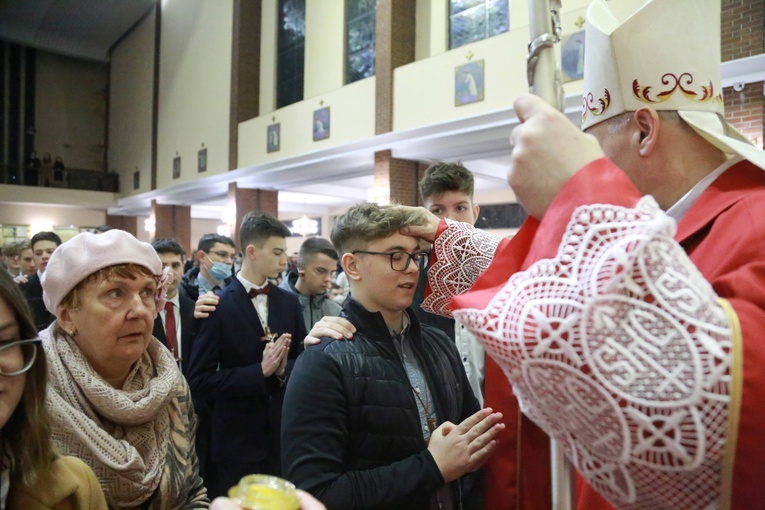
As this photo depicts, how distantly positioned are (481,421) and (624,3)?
7.23 metres

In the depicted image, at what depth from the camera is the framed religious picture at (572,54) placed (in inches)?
293

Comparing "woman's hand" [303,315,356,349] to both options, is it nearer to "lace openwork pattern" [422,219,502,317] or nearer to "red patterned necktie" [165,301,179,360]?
"lace openwork pattern" [422,219,502,317]

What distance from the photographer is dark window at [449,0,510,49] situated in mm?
→ 8633

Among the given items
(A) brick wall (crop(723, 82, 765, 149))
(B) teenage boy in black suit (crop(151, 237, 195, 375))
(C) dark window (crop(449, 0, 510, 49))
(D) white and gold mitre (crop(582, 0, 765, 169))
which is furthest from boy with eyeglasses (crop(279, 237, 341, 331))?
(C) dark window (crop(449, 0, 510, 49))

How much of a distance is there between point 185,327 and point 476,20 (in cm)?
763

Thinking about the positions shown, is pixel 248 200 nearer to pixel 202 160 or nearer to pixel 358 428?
pixel 202 160

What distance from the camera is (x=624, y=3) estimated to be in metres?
6.81

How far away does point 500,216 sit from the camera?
46.5ft

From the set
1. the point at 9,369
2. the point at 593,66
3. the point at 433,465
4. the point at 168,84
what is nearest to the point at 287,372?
the point at 433,465

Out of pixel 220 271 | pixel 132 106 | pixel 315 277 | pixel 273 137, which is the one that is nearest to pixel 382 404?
pixel 315 277

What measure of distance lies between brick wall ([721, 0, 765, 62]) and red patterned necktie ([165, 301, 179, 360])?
673 centimetres

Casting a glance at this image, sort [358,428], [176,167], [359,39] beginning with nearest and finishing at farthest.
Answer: [358,428] → [359,39] → [176,167]

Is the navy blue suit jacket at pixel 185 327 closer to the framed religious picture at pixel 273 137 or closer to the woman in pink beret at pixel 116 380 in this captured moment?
the woman in pink beret at pixel 116 380

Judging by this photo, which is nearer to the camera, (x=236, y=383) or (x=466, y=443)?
(x=466, y=443)
